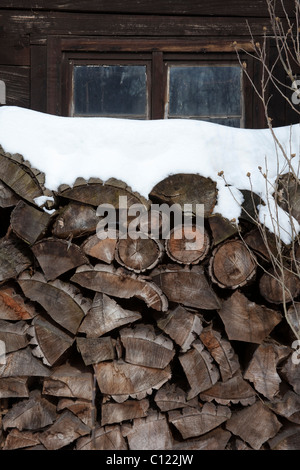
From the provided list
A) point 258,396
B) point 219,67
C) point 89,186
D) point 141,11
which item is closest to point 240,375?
point 258,396

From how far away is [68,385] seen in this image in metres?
2.76

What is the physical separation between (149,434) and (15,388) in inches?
28.7

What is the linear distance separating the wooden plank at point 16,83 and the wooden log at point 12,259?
1976 millimetres

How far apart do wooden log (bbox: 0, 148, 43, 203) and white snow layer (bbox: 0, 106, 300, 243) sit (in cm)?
6


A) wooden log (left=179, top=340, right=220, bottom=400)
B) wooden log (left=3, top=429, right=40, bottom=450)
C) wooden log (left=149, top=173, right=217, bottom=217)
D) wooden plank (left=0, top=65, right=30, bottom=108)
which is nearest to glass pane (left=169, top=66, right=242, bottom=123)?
wooden plank (left=0, top=65, right=30, bottom=108)

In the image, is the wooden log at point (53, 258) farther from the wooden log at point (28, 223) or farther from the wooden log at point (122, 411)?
the wooden log at point (122, 411)

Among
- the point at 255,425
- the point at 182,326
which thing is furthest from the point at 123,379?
the point at 255,425

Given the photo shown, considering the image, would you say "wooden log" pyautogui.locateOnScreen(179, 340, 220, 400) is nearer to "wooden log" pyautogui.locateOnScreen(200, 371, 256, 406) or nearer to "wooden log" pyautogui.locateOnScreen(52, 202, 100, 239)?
"wooden log" pyautogui.locateOnScreen(200, 371, 256, 406)

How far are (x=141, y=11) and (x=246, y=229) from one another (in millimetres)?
2499

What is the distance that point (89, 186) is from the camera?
105 inches

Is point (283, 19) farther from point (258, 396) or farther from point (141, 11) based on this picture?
point (258, 396)

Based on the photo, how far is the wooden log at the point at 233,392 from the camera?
9.20ft

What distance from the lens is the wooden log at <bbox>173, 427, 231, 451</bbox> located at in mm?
2832

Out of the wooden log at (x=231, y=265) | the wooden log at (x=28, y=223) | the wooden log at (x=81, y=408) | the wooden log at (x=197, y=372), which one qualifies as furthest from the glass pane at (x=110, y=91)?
the wooden log at (x=81, y=408)
